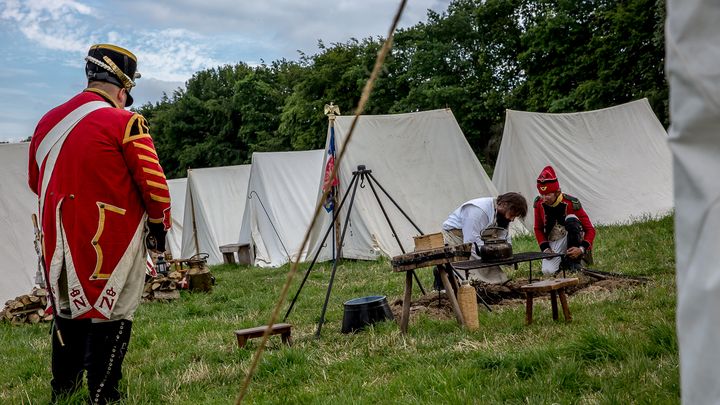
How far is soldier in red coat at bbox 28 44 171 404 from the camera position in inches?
113

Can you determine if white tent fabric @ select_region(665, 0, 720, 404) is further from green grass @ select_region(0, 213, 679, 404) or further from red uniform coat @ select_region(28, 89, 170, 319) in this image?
red uniform coat @ select_region(28, 89, 170, 319)

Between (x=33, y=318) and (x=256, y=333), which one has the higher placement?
(x=256, y=333)

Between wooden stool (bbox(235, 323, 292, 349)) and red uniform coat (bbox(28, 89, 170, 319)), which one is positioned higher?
red uniform coat (bbox(28, 89, 170, 319))

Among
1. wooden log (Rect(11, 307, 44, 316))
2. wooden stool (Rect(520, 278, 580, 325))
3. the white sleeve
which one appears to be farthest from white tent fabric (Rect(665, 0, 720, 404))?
wooden log (Rect(11, 307, 44, 316))

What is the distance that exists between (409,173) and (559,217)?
394 cm

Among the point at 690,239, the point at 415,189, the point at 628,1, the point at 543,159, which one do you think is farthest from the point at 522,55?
the point at 690,239

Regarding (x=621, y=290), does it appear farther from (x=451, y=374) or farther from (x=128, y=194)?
(x=128, y=194)

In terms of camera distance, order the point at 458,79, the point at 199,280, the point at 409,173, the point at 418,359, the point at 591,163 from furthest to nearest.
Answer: the point at 458,79 < the point at 591,163 < the point at 409,173 < the point at 199,280 < the point at 418,359

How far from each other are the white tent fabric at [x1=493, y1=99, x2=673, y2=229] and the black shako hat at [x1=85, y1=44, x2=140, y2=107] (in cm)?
827

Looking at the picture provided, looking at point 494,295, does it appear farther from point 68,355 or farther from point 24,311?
point 24,311

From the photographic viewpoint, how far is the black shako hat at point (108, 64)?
3121 millimetres

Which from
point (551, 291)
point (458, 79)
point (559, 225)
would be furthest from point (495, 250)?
point (458, 79)

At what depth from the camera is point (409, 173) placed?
9984 mm

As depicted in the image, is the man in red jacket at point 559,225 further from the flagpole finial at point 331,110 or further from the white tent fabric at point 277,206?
the white tent fabric at point 277,206
